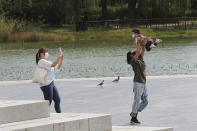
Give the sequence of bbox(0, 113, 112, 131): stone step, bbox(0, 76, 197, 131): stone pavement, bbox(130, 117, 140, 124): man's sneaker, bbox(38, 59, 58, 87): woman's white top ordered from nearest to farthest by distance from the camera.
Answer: bbox(0, 113, 112, 131): stone step, bbox(38, 59, 58, 87): woman's white top, bbox(130, 117, 140, 124): man's sneaker, bbox(0, 76, 197, 131): stone pavement

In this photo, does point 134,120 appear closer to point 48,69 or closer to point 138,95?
point 138,95

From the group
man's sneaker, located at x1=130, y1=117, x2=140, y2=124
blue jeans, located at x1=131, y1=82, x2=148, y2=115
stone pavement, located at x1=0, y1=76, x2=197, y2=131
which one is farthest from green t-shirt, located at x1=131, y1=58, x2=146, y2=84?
stone pavement, located at x1=0, y1=76, x2=197, y2=131

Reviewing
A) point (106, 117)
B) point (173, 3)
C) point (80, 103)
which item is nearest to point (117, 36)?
point (173, 3)

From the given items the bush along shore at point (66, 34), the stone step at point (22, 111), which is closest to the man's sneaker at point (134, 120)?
the stone step at point (22, 111)

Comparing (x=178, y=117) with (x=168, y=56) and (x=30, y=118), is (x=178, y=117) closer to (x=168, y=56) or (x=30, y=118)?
(x=30, y=118)

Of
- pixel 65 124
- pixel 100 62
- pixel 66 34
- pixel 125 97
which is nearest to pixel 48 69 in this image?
pixel 65 124

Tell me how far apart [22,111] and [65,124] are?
714 millimetres

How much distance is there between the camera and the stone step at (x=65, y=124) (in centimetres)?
974

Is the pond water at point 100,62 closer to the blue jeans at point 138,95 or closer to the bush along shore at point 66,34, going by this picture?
the bush along shore at point 66,34

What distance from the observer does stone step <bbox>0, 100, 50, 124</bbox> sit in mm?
10141

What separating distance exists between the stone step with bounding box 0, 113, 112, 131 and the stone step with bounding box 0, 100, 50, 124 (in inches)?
3.7

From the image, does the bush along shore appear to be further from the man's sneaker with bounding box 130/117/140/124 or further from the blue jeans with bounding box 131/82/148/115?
the man's sneaker with bounding box 130/117/140/124

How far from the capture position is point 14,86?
20.5m

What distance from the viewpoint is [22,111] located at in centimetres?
1034
